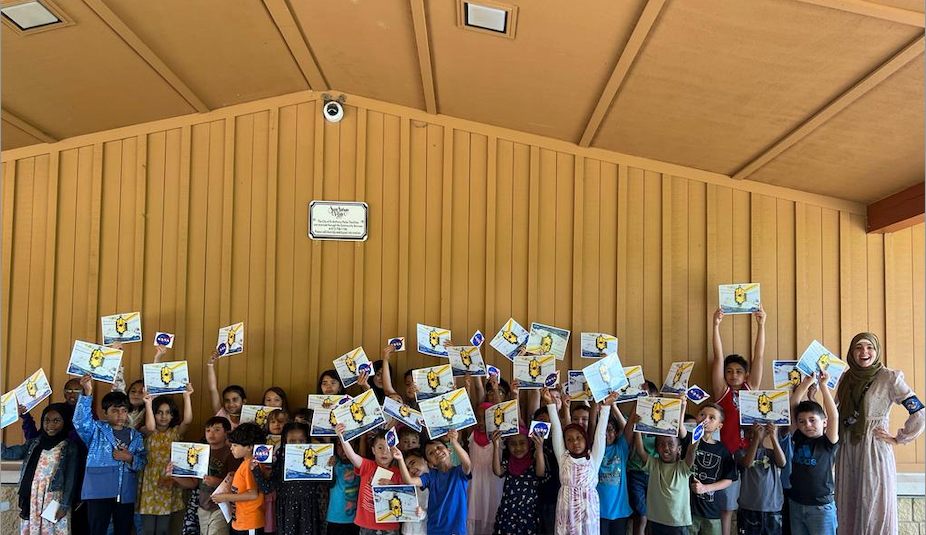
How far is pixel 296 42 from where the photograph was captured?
5098 mm

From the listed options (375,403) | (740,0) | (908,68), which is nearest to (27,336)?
(375,403)

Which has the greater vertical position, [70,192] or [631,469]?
[70,192]

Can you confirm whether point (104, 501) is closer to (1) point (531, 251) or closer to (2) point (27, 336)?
(2) point (27, 336)

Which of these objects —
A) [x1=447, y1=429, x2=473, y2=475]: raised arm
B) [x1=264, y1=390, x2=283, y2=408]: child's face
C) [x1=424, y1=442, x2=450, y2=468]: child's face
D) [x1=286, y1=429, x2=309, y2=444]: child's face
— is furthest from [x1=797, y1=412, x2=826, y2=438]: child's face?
[x1=264, y1=390, x2=283, y2=408]: child's face

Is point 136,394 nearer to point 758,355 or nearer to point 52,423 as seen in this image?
point 52,423

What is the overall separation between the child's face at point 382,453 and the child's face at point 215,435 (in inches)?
48.2

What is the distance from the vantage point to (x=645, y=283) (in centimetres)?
579

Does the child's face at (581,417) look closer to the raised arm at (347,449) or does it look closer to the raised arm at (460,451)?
the raised arm at (460,451)

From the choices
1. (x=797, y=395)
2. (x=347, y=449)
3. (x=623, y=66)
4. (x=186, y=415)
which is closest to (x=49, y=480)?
(x=186, y=415)

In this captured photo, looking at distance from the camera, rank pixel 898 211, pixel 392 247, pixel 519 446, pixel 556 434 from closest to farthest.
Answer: pixel 556 434 < pixel 519 446 < pixel 898 211 < pixel 392 247

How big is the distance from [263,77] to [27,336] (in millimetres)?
2733

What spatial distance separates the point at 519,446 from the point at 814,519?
177 cm

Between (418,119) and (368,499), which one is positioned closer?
(368,499)

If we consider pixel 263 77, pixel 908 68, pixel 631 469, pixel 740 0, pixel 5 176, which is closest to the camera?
pixel 740 0
